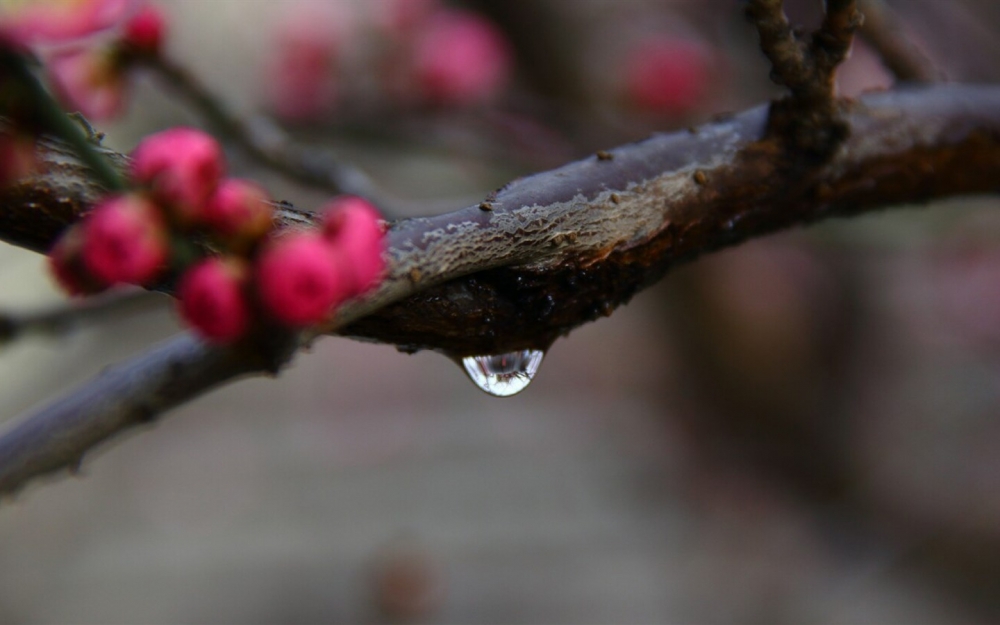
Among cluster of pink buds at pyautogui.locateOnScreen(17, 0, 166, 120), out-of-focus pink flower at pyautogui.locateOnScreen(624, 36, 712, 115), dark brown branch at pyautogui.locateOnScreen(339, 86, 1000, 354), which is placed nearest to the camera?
dark brown branch at pyautogui.locateOnScreen(339, 86, 1000, 354)

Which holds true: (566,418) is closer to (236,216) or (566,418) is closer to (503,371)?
(503,371)

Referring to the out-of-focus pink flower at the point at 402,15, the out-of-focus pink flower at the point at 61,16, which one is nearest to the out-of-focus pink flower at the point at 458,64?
the out-of-focus pink flower at the point at 402,15

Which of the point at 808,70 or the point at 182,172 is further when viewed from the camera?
the point at 808,70

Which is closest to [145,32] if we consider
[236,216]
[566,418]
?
[236,216]

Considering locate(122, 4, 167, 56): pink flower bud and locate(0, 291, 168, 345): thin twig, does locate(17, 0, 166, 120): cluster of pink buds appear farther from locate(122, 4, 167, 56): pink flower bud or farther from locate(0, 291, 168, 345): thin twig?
locate(0, 291, 168, 345): thin twig

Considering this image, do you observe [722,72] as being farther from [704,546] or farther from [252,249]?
[252,249]

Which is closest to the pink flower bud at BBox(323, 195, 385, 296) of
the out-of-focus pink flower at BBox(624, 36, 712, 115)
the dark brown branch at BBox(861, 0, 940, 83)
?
the dark brown branch at BBox(861, 0, 940, 83)

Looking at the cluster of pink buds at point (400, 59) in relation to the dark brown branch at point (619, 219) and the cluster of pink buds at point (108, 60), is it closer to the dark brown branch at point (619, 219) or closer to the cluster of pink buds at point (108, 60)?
the cluster of pink buds at point (108, 60)
